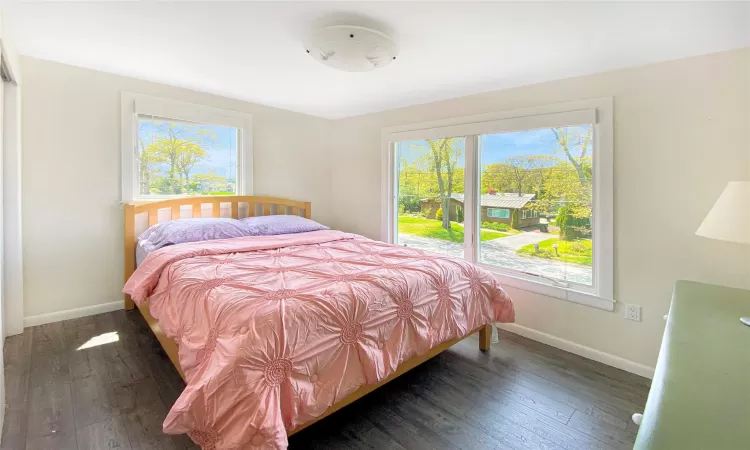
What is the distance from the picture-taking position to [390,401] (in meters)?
1.93

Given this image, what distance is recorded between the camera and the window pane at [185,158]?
3225 millimetres

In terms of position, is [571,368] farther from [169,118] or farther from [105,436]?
[169,118]

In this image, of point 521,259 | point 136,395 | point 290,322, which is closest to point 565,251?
point 521,259

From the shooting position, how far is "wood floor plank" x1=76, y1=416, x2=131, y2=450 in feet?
5.04

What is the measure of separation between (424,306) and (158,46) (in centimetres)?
238

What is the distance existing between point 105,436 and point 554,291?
286 cm

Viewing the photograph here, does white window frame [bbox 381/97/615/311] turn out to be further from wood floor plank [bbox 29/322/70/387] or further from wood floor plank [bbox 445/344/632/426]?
wood floor plank [bbox 29/322/70/387]

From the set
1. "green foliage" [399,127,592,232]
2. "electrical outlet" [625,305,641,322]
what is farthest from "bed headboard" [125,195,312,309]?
"electrical outlet" [625,305,641,322]

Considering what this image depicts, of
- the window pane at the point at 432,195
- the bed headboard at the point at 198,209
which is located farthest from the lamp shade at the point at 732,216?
the bed headboard at the point at 198,209

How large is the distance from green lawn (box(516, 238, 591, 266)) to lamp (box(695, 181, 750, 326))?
1177 millimetres

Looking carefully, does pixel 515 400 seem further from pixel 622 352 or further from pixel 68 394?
pixel 68 394

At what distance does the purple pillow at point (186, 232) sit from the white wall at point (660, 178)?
2.63m

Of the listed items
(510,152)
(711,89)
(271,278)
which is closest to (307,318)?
(271,278)

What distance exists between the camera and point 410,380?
2146 millimetres
